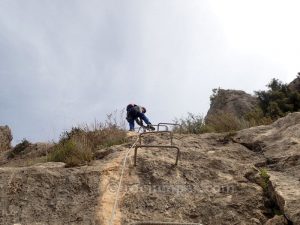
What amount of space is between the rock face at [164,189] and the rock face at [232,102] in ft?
39.1

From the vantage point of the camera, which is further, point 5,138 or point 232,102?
point 232,102

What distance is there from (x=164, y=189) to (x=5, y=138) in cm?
1069

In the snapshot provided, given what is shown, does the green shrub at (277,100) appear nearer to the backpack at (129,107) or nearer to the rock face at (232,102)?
the rock face at (232,102)

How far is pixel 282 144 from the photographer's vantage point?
7977 millimetres

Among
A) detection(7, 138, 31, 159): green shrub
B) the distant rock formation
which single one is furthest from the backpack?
the distant rock formation

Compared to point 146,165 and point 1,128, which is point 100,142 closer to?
point 146,165

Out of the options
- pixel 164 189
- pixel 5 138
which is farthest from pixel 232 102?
pixel 164 189

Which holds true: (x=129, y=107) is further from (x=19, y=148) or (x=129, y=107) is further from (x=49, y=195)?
(x=49, y=195)

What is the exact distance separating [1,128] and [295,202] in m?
12.9

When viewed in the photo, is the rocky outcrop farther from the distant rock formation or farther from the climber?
the distant rock formation

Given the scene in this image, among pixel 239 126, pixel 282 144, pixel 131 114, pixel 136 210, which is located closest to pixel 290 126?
pixel 282 144

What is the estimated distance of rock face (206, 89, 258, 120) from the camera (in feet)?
65.7

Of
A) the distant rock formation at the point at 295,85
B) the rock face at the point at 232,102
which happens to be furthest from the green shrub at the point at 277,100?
the rock face at the point at 232,102

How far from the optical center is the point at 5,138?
1592cm
